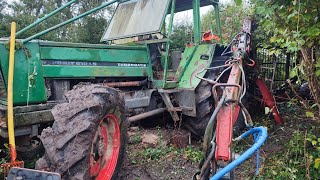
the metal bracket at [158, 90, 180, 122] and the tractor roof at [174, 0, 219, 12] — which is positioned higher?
the tractor roof at [174, 0, 219, 12]

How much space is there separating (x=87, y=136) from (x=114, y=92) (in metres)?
0.74

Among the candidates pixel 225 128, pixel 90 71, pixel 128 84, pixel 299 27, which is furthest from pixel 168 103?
pixel 299 27

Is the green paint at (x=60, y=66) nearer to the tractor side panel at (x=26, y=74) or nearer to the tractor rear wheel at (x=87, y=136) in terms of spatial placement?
the tractor side panel at (x=26, y=74)

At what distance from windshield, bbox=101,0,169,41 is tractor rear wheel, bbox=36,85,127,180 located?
150 cm

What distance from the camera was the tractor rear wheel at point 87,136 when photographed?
2.77m

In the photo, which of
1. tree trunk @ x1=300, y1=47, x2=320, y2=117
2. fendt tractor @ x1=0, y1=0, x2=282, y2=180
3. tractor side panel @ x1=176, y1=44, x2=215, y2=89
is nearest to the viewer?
fendt tractor @ x1=0, y1=0, x2=282, y2=180

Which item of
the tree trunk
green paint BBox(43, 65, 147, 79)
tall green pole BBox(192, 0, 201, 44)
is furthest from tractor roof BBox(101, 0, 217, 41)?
the tree trunk

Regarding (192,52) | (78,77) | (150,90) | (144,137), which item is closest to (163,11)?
(192,52)

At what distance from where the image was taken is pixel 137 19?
16.0 feet

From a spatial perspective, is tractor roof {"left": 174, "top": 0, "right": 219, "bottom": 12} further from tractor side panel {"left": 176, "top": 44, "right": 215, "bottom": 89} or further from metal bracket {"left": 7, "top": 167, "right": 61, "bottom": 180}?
metal bracket {"left": 7, "top": 167, "right": 61, "bottom": 180}

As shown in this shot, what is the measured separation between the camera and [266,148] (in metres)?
4.61

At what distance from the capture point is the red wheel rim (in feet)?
11.0

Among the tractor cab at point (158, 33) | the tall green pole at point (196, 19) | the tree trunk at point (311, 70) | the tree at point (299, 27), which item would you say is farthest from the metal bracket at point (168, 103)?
the tree trunk at point (311, 70)

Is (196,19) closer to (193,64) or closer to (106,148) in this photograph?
(193,64)
